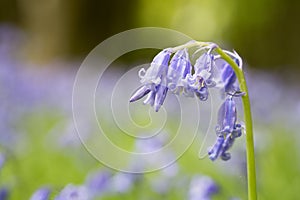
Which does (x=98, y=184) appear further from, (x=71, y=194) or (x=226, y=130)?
(x=226, y=130)

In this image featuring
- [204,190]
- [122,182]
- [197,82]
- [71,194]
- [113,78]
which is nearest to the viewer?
[197,82]

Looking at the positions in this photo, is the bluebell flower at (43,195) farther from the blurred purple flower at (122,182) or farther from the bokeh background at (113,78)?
the blurred purple flower at (122,182)

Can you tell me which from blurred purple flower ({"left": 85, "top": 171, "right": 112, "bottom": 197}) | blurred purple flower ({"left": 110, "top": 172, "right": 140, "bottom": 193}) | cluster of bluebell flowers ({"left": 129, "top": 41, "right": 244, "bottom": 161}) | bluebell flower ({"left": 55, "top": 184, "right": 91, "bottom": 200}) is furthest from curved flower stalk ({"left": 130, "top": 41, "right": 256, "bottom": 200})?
blurred purple flower ({"left": 110, "top": 172, "right": 140, "bottom": 193})

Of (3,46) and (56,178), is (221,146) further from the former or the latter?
(3,46)

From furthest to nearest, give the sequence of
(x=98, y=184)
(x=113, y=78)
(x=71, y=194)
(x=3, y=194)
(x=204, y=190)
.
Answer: (x=113, y=78)
(x=98, y=184)
(x=204, y=190)
(x=3, y=194)
(x=71, y=194)

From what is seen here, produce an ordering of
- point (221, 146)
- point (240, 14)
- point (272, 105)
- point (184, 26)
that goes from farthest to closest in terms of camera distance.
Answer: point (240, 14) < point (184, 26) < point (272, 105) < point (221, 146)

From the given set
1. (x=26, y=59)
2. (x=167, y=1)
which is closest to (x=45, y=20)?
(x=26, y=59)

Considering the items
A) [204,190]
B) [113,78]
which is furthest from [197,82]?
[113,78]
